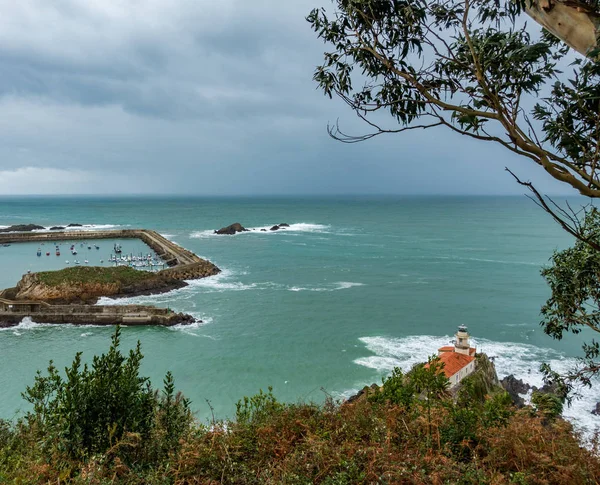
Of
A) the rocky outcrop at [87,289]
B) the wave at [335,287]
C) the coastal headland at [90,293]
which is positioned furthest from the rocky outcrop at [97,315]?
the wave at [335,287]

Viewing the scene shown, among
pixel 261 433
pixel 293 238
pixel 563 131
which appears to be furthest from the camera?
pixel 293 238

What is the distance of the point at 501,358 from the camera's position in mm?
21203

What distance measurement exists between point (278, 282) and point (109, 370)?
31.6 metres

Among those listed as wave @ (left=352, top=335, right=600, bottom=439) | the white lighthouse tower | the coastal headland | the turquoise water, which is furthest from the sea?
the white lighthouse tower

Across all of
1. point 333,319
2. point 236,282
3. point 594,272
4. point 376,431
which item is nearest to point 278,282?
point 236,282

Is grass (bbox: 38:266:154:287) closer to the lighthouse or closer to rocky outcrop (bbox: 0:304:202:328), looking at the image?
rocky outcrop (bbox: 0:304:202:328)

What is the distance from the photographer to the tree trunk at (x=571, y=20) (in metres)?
3.67

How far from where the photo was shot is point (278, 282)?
121 feet

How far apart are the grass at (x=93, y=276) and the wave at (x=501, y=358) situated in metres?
20.9

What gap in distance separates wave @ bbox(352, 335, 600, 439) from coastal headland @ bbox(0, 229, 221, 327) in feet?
41.5

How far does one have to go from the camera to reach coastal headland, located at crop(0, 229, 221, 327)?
25.7 m

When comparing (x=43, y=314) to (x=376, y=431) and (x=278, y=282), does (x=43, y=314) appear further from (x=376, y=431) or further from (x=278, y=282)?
(x=376, y=431)

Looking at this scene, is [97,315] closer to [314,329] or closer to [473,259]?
[314,329]

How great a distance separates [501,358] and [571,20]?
2099 centimetres
